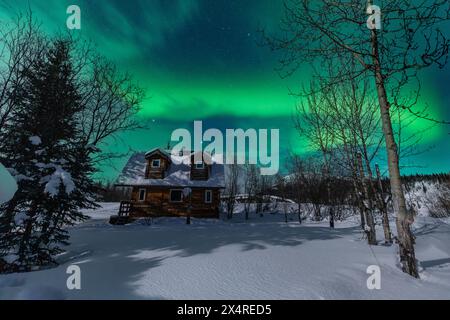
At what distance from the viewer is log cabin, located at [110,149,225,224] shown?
19859 millimetres

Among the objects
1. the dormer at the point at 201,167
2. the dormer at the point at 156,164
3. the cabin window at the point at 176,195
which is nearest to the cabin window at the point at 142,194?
the dormer at the point at 156,164

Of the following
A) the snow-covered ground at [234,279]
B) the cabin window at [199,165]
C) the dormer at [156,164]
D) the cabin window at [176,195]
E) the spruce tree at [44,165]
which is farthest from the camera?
the cabin window at [199,165]

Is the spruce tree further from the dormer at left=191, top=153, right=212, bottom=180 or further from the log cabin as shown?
the dormer at left=191, top=153, right=212, bottom=180

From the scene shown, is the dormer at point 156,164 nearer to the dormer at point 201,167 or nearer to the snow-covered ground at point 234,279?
the dormer at point 201,167

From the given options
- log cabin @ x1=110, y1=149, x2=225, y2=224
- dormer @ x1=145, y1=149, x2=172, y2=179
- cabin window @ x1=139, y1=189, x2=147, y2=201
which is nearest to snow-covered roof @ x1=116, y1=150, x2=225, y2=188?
log cabin @ x1=110, y1=149, x2=225, y2=224

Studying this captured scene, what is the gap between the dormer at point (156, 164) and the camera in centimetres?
2070

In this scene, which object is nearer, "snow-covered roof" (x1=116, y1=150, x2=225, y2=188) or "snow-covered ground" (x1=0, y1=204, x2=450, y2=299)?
"snow-covered ground" (x1=0, y1=204, x2=450, y2=299)

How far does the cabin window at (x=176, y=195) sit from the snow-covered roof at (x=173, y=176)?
0.78 meters

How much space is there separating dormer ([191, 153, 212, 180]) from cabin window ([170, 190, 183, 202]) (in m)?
1.82
